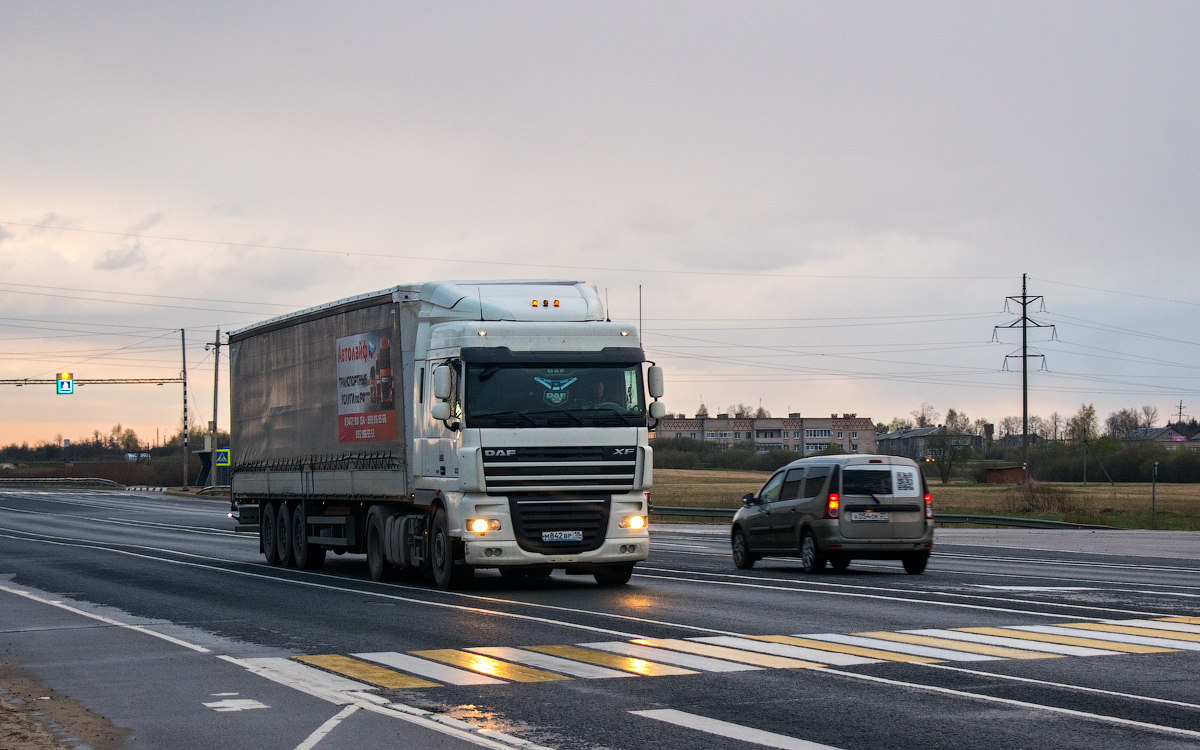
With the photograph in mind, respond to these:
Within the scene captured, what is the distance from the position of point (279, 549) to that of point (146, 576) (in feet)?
10.4

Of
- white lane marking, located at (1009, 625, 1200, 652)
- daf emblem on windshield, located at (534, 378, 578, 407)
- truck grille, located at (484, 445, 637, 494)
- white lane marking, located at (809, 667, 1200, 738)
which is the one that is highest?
daf emblem on windshield, located at (534, 378, 578, 407)

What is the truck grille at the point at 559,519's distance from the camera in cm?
1712

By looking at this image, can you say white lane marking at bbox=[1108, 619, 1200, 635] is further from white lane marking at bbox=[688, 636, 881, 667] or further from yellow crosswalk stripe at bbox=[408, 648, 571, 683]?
yellow crosswalk stripe at bbox=[408, 648, 571, 683]

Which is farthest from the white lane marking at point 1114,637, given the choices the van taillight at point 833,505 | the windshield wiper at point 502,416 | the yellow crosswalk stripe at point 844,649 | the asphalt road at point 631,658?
the van taillight at point 833,505

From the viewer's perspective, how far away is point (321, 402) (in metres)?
21.6

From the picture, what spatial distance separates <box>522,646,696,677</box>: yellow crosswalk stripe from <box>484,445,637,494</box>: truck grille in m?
5.59

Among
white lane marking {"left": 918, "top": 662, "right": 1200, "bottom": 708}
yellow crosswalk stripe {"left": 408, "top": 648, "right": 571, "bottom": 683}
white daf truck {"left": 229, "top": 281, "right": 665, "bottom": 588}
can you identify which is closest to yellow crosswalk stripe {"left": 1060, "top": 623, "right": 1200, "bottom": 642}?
white lane marking {"left": 918, "top": 662, "right": 1200, "bottom": 708}

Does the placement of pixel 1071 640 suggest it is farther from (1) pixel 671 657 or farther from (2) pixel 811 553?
(2) pixel 811 553

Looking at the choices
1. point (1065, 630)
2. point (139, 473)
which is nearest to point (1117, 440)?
point (139, 473)

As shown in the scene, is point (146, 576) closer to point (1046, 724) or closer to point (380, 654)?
point (380, 654)

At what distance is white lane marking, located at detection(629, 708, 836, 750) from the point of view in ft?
23.8

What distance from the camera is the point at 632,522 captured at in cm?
1770

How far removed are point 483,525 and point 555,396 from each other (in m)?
1.92

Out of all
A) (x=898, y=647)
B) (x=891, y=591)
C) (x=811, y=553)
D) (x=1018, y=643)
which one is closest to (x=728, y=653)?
(x=898, y=647)
